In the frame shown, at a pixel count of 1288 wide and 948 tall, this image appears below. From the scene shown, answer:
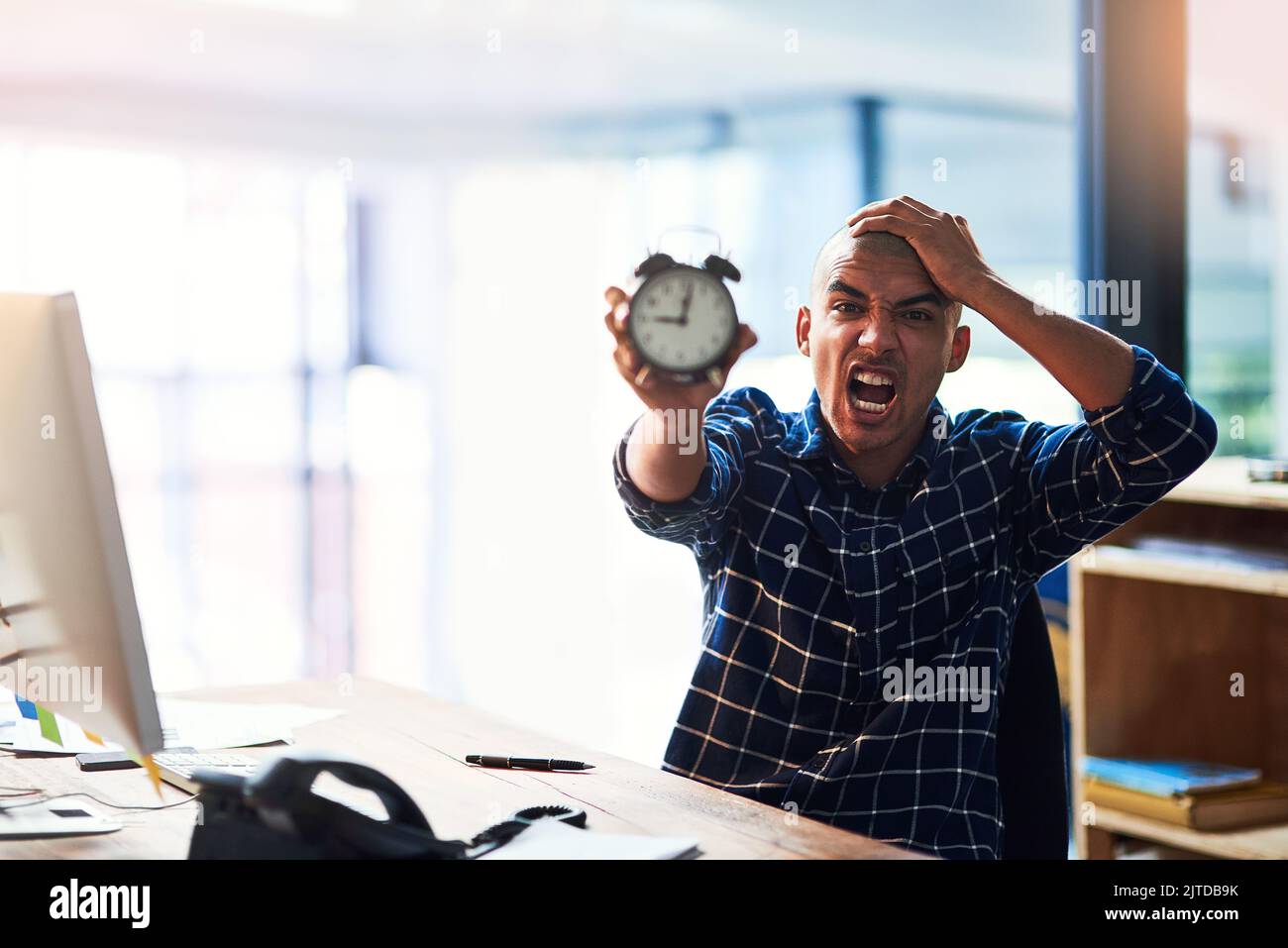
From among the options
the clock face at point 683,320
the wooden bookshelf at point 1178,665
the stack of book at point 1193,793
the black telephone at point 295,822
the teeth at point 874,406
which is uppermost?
the clock face at point 683,320

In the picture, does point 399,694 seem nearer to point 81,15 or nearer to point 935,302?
point 935,302

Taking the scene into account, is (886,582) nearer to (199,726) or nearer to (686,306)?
(686,306)

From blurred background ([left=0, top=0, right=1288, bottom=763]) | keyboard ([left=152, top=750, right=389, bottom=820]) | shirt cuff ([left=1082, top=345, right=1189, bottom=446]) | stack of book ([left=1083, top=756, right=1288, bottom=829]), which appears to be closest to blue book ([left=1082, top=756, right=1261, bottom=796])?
stack of book ([left=1083, top=756, right=1288, bottom=829])

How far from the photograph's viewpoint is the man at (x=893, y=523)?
1.67 metres

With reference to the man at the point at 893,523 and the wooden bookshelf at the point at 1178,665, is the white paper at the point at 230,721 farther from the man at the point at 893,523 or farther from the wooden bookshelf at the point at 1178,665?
the wooden bookshelf at the point at 1178,665

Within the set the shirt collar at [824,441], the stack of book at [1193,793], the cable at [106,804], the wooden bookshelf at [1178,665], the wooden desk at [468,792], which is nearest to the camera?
the wooden desk at [468,792]

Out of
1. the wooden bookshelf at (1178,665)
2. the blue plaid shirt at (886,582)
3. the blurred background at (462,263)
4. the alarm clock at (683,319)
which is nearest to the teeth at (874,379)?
the blue plaid shirt at (886,582)

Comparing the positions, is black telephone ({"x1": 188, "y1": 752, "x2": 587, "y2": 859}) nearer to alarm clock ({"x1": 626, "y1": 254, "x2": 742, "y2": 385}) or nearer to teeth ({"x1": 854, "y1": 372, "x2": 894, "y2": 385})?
alarm clock ({"x1": 626, "y1": 254, "x2": 742, "y2": 385})

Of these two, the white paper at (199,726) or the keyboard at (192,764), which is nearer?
the keyboard at (192,764)

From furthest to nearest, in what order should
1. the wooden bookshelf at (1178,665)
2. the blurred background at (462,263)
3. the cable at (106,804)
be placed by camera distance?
the blurred background at (462,263)
the wooden bookshelf at (1178,665)
the cable at (106,804)

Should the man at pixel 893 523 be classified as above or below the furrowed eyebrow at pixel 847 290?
below

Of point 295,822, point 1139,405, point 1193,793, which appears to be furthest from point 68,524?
point 1193,793

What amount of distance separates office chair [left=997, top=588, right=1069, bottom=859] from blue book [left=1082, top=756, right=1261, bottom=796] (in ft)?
3.09

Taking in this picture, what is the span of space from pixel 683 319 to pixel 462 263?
14.6 ft
